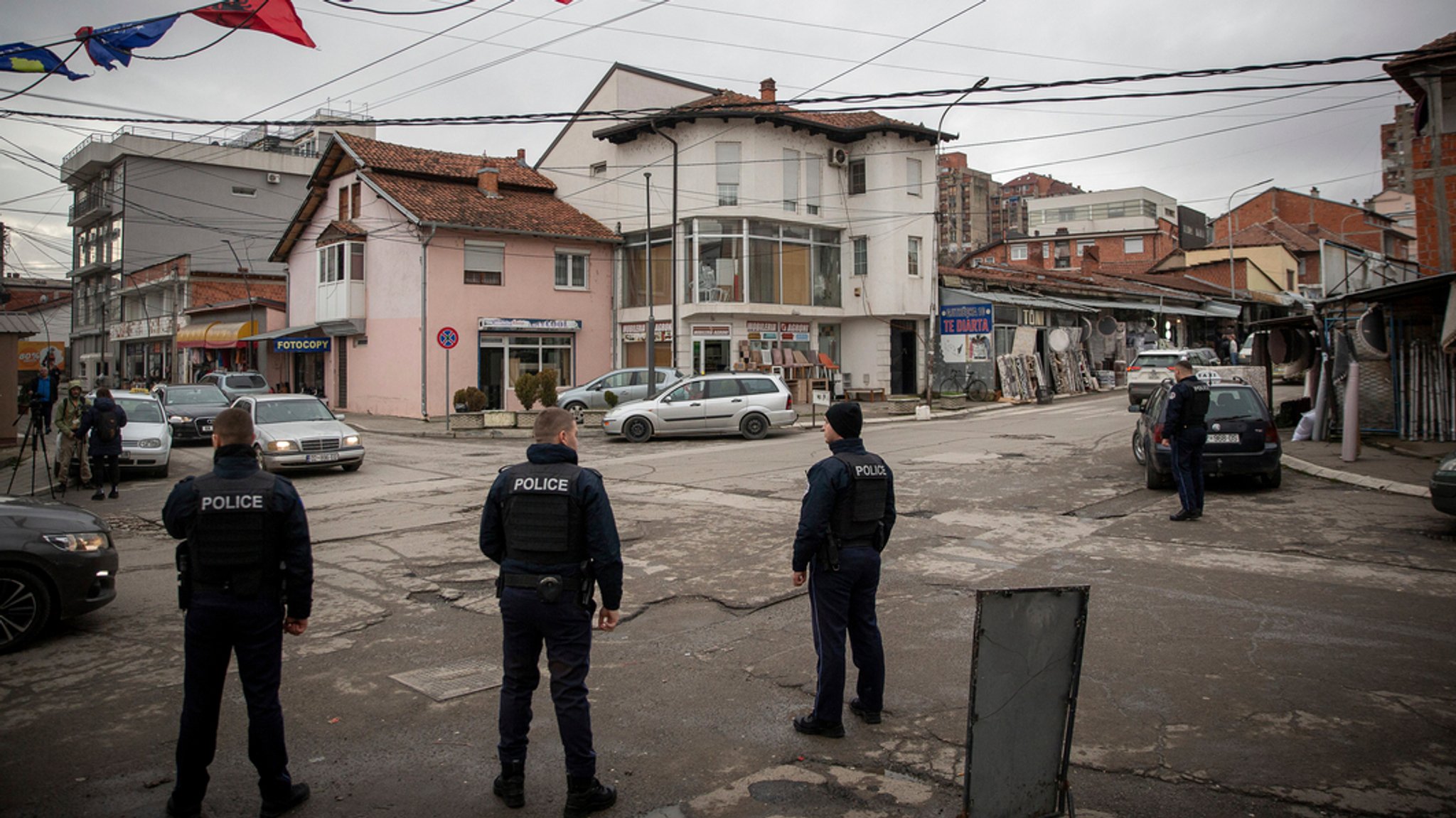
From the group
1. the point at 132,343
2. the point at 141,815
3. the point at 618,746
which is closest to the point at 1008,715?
the point at 618,746

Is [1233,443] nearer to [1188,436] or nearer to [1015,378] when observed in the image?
[1188,436]

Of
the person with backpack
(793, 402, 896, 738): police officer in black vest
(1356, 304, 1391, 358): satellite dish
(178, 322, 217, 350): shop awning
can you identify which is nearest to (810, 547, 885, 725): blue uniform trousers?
(793, 402, 896, 738): police officer in black vest

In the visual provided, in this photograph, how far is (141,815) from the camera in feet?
12.6

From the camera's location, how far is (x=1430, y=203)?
55.6 feet

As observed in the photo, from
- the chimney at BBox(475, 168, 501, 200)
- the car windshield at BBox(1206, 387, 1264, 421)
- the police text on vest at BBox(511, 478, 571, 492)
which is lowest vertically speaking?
the police text on vest at BBox(511, 478, 571, 492)

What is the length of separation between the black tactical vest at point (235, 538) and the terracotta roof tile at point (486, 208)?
26.4 meters

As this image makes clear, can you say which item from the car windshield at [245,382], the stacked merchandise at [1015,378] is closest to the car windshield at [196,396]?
the car windshield at [245,382]

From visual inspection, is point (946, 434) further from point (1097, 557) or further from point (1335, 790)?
point (1335, 790)

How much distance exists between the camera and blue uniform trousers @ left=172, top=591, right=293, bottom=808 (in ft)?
12.4

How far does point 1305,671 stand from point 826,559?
10.3 ft

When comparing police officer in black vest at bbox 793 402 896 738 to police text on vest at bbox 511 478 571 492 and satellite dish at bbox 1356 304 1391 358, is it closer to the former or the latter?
police text on vest at bbox 511 478 571 492

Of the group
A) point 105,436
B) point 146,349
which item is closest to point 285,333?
point 105,436

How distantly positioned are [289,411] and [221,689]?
14.2 meters

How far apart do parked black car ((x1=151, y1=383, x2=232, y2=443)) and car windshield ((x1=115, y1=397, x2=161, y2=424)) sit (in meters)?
4.13
